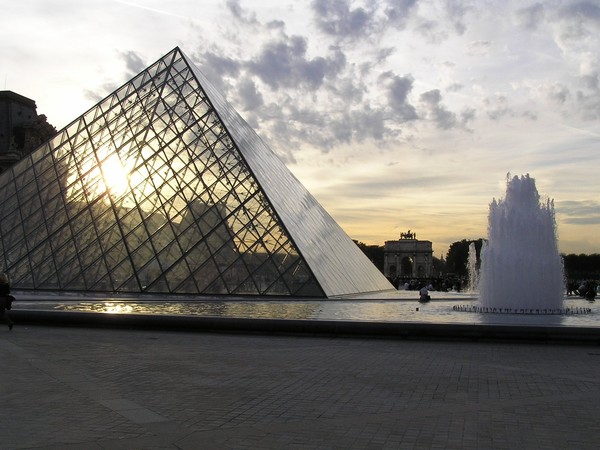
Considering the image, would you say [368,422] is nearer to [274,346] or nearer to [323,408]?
[323,408]

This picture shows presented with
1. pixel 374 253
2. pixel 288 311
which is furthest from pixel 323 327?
pixel 374 253

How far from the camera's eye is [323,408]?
5.52 m

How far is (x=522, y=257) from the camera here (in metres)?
17.9

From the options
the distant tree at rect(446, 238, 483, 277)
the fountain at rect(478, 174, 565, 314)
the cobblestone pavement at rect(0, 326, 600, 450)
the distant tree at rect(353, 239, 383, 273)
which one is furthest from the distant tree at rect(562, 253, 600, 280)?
the cobblestone pavement at rect(0, 326, 600, 450)

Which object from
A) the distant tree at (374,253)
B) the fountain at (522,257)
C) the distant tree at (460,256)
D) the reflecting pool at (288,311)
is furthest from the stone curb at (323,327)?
the distant tree at (374,253)

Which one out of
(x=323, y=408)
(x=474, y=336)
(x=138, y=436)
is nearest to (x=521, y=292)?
(x=474, y=336)

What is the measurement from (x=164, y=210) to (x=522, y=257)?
10955 millimetres

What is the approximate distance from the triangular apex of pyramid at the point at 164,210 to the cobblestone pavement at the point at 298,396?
10.7 meters

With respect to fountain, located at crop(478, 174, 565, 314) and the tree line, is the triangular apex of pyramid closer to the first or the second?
fountain, located at crop(478, 174, 565, 314)

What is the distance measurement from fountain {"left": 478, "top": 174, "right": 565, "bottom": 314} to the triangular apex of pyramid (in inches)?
184

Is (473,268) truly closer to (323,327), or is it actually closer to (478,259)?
(323,327)

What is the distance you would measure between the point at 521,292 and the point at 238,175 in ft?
31.0

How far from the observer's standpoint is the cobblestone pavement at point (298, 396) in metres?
4.61

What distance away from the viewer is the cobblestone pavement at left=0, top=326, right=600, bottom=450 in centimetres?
461
